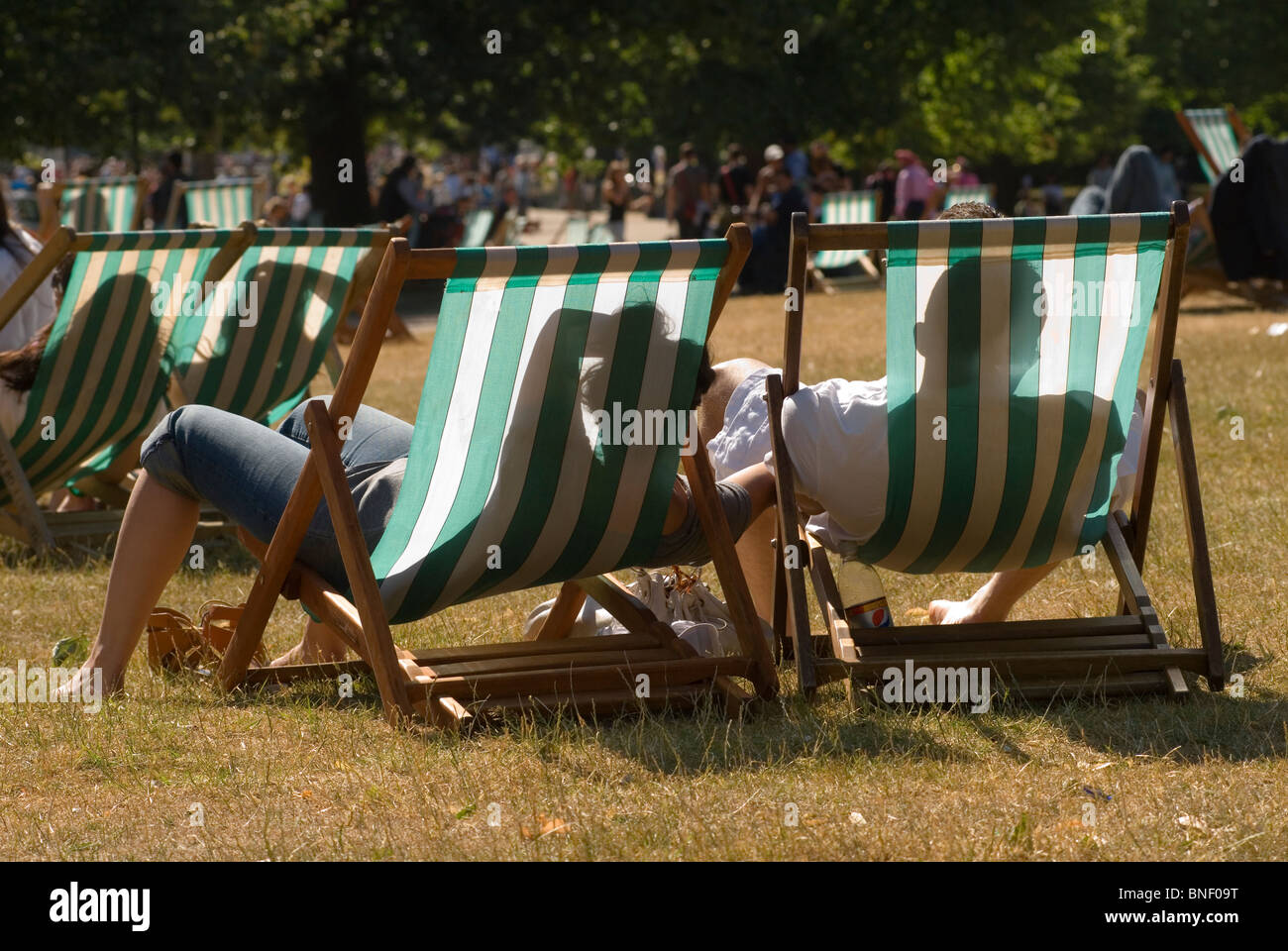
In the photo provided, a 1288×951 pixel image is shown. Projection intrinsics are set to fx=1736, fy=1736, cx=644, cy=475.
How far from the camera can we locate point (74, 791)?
3375 mm

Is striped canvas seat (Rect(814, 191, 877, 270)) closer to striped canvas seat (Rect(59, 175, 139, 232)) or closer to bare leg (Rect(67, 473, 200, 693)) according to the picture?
striped canvas seat (Rect(59, 175, 139, 232))

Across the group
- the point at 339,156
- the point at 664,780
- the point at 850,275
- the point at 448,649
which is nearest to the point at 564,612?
the point at 448,649

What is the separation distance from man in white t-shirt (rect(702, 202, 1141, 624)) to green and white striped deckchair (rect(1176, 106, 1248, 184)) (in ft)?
32.2

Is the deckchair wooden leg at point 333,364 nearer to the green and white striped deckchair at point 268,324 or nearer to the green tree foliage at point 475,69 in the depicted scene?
the green and white striped deckchair at point 268,324

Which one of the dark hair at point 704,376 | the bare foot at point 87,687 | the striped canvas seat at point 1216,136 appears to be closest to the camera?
the dark hair at point 704,376

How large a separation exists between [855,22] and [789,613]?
69.6ft

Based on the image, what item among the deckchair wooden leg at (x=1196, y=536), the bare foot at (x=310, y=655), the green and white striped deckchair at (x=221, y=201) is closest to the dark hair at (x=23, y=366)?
the bare foot at (x=310, y=655)

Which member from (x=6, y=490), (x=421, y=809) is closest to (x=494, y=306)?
(x=421, y=809)

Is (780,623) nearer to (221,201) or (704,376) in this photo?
(704,376)

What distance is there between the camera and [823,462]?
3799 mm

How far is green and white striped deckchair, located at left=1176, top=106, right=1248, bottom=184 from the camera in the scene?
13.5 m

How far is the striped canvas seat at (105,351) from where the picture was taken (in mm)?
5586

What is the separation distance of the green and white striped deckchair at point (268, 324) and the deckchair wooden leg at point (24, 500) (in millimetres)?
624
